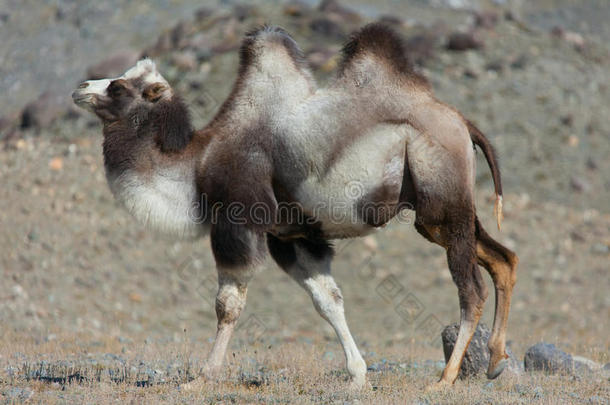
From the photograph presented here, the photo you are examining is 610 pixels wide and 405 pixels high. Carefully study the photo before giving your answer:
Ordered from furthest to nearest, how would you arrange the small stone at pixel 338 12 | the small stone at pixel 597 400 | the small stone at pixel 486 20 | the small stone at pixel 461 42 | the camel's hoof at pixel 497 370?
1. the small stone at pixel 486 20
2. the small stone at pixel 338 12
3. the small stone at pixel 461 42
4. the camel's hoof at pixel 497 370
5. the small stone at pixel 597 400

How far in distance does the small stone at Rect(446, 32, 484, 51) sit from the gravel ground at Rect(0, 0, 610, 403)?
353mm

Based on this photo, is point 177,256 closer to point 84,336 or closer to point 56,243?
point 56,243

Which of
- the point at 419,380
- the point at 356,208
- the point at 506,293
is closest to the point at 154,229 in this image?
the point at 356,208

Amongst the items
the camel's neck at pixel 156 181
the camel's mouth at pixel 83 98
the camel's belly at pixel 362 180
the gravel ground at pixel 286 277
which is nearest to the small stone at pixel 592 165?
the gravel ground at pixel 286 277

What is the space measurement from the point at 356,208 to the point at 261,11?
76.4 ft

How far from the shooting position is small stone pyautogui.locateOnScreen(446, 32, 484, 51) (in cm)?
2878

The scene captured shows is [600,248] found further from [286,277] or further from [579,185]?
[286,277]

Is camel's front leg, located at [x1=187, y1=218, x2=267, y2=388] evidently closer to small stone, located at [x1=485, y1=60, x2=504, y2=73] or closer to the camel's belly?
the camel's belly

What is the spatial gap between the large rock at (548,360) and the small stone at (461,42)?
2066cm

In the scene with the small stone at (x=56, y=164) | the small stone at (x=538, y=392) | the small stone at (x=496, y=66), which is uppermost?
the small stone at (x=538, y=392)

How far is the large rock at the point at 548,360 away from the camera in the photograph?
30.1 ft

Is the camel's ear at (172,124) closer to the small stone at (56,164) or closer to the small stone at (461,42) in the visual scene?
the small stone at (56,164)

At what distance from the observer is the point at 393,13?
1507 inches

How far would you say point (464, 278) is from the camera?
25.4 ft
